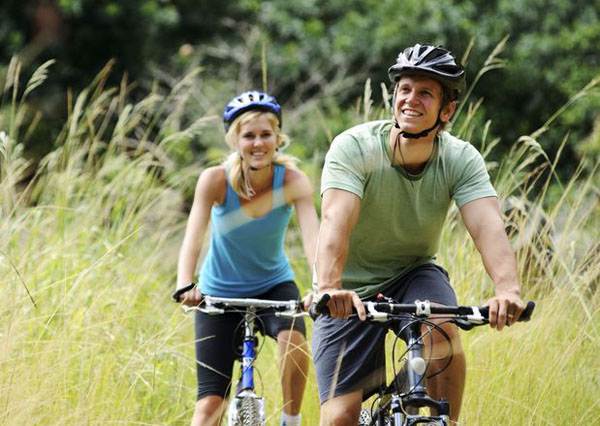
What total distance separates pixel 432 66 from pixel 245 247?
1687 millimetres

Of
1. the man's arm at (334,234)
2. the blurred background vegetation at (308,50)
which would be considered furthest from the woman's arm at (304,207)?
the blurred background vegetation at (308,50)

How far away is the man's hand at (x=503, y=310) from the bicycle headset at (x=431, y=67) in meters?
0.77

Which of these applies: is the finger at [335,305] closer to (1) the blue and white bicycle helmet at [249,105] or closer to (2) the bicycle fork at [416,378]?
(2) the bicycle fork at [416,378]

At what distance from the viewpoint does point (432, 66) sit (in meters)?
4.22

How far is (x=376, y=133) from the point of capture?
4363mm

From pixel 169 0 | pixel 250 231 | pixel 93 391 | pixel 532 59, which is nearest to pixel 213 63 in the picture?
pixel 169 0

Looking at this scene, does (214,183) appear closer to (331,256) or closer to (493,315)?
(331,256)

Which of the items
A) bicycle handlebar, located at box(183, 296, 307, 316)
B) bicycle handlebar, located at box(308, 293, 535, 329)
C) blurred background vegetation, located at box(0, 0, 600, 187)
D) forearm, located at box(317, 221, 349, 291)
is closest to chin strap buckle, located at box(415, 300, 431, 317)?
bicycle handlebar, located at box(308, 293, 535, 329)

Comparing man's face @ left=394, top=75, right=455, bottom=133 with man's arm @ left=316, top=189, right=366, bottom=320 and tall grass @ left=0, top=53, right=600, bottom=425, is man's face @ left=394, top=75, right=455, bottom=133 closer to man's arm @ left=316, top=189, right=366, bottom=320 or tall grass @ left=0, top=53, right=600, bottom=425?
man's arm @ left=316, top=189, right=366, bottom=320

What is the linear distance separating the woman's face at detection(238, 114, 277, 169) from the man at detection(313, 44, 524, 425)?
46.4 inches

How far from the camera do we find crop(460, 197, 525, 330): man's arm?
401 centimetres

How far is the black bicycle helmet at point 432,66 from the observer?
13.8 feet

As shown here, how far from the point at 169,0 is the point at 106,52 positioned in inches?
45.9

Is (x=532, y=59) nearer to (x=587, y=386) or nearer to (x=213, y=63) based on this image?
(x=213, y=63)
